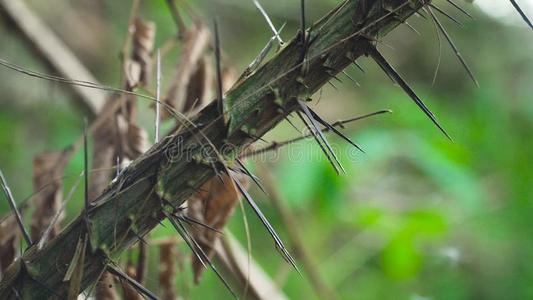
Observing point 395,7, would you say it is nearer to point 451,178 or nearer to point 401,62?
point 451,178

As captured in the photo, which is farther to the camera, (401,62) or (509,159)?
(401,62)

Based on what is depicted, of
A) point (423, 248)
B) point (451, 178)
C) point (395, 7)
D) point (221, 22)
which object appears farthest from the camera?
point (221, 22)

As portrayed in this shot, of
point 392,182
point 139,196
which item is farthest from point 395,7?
point 392,182

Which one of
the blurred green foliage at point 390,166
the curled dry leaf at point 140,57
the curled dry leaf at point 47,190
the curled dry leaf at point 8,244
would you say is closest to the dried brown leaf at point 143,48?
the curled dry leaf at point 140,57

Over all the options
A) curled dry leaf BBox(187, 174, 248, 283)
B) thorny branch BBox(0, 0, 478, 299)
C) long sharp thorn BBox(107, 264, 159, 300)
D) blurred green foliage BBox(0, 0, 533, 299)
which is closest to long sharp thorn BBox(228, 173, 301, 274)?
thorny branch BBox(0, 0, 478, 299)

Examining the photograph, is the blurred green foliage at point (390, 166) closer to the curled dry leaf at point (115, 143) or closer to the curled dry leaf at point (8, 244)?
the curled dry leaf at point (115, 143)

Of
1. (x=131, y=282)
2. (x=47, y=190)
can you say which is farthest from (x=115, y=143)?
(x=131, y=282)
